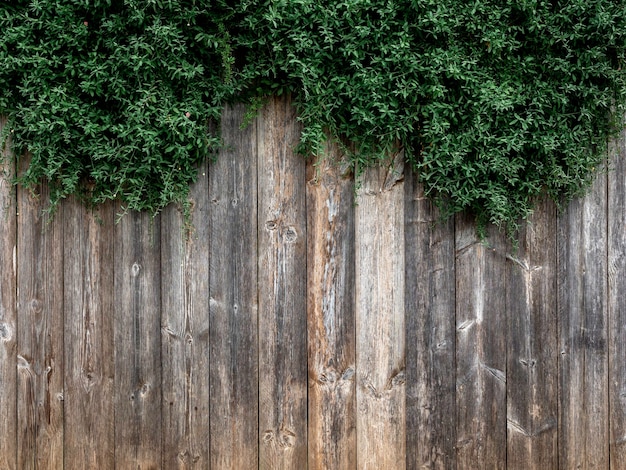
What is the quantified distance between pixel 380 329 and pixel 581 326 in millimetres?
847

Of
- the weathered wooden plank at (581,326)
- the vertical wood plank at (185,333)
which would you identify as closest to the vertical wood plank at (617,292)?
the weathered wooden plank at (581,326)

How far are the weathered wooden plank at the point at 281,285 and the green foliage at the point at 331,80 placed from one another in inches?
5.3

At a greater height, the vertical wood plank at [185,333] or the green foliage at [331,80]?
the green foliage at [331,80]

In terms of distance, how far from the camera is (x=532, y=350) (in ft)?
7.32

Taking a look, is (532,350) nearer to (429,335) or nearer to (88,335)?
Answer: (429,335)

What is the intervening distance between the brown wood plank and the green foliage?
22cm

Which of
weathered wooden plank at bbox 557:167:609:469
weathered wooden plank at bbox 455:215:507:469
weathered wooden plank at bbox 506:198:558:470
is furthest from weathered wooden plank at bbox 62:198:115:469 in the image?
weathered wooden plank at bbox 557:167:609:469

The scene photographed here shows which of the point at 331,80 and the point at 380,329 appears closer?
the point at 331,80

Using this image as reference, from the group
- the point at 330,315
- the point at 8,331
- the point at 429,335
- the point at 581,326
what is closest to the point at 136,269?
the point at 8,331

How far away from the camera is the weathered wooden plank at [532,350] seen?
7.31ft

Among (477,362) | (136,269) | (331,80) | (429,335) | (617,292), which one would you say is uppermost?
(331,80)

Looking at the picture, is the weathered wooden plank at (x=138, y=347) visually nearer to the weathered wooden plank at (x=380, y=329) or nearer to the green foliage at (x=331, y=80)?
the green foliage at (x=331, y=80)

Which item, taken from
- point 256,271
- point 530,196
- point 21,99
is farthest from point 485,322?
point 21,99

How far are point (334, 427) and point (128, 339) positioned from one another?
93 cm
